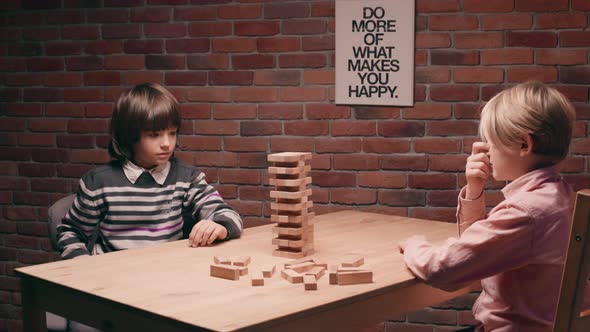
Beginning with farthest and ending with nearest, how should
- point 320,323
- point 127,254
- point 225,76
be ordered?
point 225,76
point 127,254
point 320,323

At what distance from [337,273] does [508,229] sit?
0.46m

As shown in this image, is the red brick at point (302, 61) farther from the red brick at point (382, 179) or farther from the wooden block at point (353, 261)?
the wooden block at point (353, 261)

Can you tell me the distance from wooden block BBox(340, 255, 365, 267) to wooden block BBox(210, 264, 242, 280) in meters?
0.30

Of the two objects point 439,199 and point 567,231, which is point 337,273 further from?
point 439,199

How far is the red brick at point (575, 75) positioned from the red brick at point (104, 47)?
219 centimetres

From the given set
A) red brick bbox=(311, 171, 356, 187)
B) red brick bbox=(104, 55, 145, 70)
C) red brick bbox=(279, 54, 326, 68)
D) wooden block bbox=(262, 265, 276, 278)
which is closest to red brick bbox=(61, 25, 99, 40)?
red brick bbox=(104, 55, 145, 70)

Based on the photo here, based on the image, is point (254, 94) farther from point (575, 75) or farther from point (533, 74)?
point (575, 75)

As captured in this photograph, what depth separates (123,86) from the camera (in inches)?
158

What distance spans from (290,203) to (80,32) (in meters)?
2.20

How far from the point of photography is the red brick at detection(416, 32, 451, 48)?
341cm

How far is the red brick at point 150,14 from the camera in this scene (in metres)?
3.90

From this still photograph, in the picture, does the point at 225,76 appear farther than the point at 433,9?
Yes

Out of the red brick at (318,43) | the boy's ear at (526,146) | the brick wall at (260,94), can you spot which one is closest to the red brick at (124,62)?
the brick wall at (260,94)

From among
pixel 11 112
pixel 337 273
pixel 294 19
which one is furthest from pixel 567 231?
pixel 11 112
